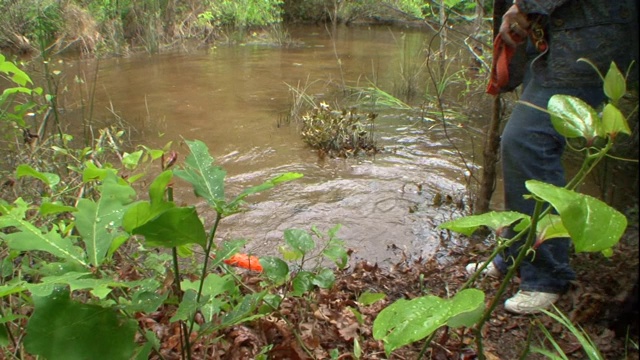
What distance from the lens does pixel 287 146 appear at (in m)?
4.93

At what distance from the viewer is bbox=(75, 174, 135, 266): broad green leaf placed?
1.07 m

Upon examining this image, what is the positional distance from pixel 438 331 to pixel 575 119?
41.1 inches

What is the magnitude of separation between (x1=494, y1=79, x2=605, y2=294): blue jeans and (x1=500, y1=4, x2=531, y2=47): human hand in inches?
7.3

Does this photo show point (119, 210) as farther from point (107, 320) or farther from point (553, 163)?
point (553, 163)

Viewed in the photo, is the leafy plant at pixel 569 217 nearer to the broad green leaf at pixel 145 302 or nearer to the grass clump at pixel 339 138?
the broad green leaf at pixel 145 302

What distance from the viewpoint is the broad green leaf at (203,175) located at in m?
1.11

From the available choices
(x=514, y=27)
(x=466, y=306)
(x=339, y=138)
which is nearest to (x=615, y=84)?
(x=466, y=306)

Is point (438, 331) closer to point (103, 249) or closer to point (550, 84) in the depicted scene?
point (550, 84)

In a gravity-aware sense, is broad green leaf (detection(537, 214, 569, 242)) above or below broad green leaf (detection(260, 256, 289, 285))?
above

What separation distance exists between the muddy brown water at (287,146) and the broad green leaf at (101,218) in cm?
178

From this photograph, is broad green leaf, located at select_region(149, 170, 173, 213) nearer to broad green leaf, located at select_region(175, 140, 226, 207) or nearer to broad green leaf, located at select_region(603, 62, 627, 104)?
broad green leaf, located at select_region(175, 140, 226, 207)

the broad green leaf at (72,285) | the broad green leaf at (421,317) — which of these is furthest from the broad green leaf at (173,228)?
the broad green leaf at (421,317)

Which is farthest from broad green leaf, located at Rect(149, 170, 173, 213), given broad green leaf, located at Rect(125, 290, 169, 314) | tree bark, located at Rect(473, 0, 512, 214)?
tree bark, located at Rect(473, 0, 512, 214)

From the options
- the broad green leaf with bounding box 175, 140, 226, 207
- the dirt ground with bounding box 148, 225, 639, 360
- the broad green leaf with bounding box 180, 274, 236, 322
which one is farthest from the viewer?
the dirt ground with bounding box 148, 225, 639, 360
